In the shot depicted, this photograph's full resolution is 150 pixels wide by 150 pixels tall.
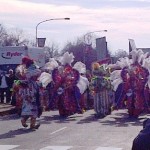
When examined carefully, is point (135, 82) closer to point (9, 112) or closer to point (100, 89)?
point (100, 89)

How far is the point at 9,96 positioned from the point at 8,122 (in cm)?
849

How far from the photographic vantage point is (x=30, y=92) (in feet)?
52.6

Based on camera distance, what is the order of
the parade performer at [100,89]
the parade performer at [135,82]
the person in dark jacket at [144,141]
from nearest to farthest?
the person in dark jacket at [144,141] < the parade performer at [135,82] < the parade performer at [100,89]

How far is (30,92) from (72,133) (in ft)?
5.85

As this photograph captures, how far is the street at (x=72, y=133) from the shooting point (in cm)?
1287

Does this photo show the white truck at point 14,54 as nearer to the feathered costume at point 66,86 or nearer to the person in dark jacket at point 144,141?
the feathered costume at point 66,86

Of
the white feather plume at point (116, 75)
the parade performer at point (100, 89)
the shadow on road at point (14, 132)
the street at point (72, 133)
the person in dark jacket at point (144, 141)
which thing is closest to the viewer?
the person in dark jacket at point (144, 141)

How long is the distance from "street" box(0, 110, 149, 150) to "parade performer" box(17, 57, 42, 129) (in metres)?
0.45

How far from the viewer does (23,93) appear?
16156 millimetres

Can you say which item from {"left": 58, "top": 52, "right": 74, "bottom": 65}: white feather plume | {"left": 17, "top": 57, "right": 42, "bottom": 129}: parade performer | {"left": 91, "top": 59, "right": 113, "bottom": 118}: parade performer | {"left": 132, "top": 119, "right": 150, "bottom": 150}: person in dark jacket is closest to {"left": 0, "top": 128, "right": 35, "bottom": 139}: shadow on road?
{"left": 17, "top": 57, "right": 42, "bottom": 129}: parade performer

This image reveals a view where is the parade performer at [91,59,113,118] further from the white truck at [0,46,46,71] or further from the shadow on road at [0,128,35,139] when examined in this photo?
the white truck at [0,46,46,71]

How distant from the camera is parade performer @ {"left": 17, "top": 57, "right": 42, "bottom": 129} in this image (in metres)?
15.9

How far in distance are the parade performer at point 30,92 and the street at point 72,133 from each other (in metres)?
0.45

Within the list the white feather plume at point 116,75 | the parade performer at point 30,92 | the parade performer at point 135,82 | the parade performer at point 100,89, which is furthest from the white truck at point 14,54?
the parade performer at point 30,92
